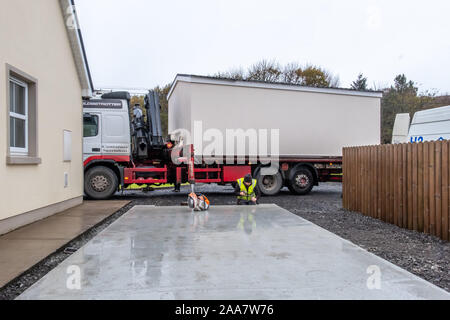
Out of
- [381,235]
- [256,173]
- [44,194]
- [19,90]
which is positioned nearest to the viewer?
[381,235]

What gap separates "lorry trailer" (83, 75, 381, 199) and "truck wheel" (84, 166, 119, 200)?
0.10ft

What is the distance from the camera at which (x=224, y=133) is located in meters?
12.0

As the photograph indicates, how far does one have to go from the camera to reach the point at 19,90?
6.89 metres

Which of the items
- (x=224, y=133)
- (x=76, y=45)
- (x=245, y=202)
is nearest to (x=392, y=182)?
(x=245, y=202)

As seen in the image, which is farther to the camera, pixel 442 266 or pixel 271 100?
pixel 271 100

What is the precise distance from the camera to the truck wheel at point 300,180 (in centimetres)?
1338

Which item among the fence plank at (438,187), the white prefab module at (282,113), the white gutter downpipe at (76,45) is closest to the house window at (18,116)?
the white gutter downpipe at (76,45)

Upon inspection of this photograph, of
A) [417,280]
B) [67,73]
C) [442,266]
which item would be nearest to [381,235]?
[442,266]

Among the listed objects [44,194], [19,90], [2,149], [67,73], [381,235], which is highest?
[67,73]

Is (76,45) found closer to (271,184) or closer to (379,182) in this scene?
(271,184)

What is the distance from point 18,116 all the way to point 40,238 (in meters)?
2.46

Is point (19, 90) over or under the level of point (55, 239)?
over

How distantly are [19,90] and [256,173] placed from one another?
8110 mm

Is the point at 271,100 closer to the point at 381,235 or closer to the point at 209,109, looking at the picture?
the point at 209,109
